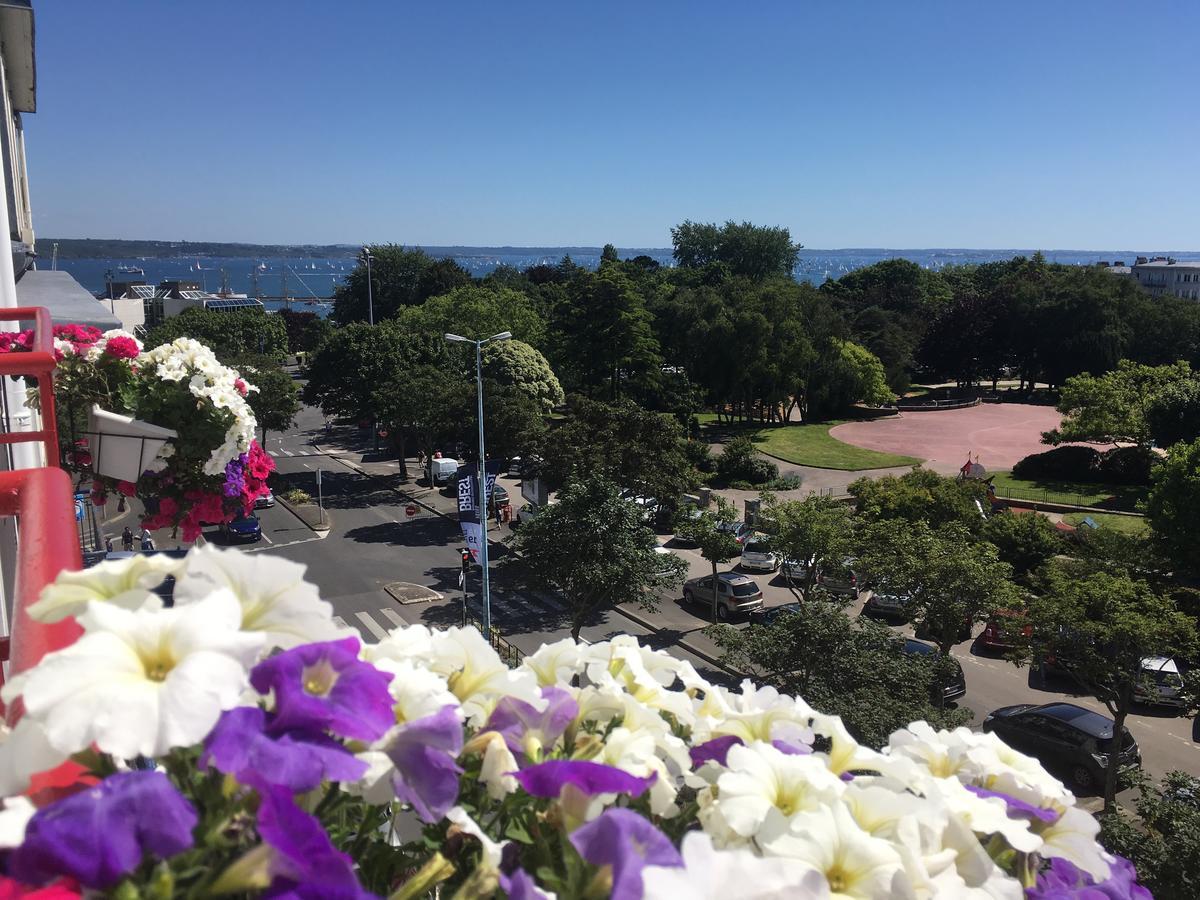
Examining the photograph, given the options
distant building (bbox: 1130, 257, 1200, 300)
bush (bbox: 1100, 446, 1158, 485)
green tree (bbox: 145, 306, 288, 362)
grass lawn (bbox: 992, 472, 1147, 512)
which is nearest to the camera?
grass lawn (bbox: 992, 472, 1147, 512)

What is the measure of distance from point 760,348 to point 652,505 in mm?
26843

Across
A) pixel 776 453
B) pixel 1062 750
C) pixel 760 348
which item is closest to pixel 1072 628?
pixel 1062 750

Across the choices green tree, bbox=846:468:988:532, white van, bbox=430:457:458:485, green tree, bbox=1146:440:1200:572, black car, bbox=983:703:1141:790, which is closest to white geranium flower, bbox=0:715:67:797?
black car, bbox=983:703:1141:790

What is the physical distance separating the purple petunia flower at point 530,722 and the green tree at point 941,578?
15314 mm

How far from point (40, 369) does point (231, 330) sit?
6032 cm

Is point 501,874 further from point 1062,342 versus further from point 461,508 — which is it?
point 1062,342

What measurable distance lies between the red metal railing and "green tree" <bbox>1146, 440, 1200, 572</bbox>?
24.6 meters

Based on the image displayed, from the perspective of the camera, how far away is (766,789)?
1809 millimetres

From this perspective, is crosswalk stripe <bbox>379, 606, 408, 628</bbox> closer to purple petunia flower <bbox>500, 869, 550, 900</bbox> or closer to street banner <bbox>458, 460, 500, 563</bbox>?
street banner <bbox>458, 460, 500, 563</bbox>

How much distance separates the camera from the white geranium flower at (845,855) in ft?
5.25

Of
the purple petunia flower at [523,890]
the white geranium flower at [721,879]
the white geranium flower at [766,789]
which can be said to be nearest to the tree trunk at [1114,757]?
the white geranium flower at [766,789]

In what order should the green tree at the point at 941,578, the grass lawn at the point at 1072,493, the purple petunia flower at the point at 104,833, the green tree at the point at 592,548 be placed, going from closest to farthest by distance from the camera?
1. the purple petunia flower at the point at 104,833
2. the green tree at the point at 941,578
3. the green tree at the point at 592,548
4. the grass lawn at the point at 1072,493

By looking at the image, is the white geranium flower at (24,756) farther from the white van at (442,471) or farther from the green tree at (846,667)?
the white van at (442,471)

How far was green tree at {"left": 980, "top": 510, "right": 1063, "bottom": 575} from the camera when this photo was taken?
22281mm
